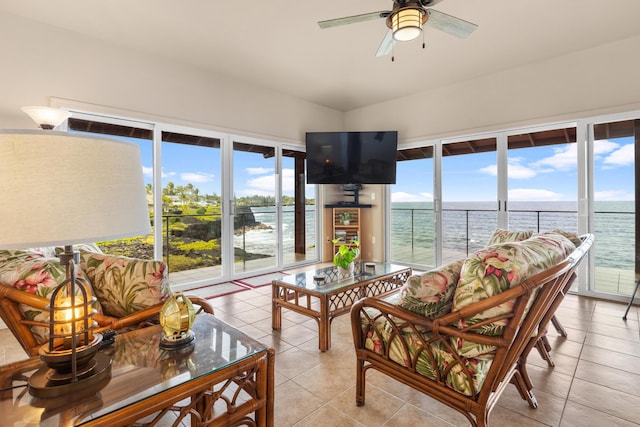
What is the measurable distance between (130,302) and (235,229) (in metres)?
3.01

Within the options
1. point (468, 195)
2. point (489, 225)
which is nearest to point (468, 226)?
point (489, 225)

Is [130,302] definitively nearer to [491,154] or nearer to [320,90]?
[320,90]

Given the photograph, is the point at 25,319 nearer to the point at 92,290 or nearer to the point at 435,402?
the point at 92,290

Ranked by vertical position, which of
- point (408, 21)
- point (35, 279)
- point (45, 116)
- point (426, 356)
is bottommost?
point (426, 356)

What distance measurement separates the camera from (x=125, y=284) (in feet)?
5.00

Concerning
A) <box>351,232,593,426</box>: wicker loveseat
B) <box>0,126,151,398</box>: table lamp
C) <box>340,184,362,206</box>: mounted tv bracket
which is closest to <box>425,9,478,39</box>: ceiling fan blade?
<box>351,232,593,426</box>: wicker loveseat

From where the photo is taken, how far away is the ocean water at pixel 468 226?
3.53 meters

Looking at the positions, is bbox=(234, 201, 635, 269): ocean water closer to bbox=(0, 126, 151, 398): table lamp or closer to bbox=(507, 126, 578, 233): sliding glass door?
bbox=(507, 126, 578, 233): sliding glass door

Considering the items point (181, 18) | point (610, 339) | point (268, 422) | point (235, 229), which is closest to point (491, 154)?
point (610, 339)

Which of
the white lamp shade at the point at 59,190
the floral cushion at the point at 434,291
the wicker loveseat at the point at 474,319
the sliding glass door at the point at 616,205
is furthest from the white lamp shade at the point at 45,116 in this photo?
the sliding glass door at the point at 616,205

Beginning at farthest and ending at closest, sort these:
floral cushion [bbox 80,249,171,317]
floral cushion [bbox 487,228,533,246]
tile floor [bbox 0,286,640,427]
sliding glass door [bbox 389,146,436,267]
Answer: sliding glass door [bbox 389,146,436,267], floral cushion [bbox 487,228,533,246], tile floor [bbox 0,286,640,427], floral cushion [bbox 80,249,171,317]

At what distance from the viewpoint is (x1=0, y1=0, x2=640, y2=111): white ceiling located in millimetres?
2738

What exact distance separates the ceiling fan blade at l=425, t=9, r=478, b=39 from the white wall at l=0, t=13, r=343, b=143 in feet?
9.15

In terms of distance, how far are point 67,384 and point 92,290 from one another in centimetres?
69
